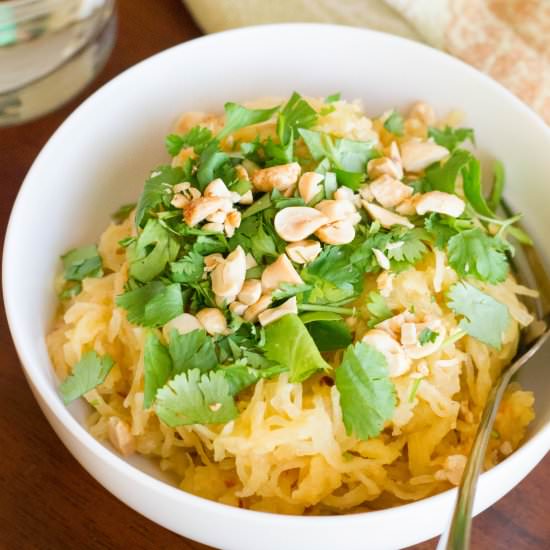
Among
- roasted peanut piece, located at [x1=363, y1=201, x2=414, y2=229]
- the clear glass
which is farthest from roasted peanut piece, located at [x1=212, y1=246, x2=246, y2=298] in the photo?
the clear glass

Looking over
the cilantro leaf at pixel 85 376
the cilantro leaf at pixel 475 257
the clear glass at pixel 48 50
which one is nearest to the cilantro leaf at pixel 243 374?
the cilantro leaf at pixel 85 376

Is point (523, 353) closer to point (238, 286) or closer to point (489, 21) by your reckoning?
point (238, 286)

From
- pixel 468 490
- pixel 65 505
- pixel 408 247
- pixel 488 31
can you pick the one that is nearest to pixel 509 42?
pixel 488 31

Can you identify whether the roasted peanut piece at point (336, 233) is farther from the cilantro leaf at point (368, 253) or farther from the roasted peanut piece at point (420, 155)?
the roasted peanut piece at point (420, 155)

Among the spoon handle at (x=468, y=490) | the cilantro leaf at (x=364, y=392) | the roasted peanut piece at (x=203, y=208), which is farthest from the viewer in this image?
the roasted peanut piece at (x=203, y=208)

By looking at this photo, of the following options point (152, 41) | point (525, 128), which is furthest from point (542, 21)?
point (152, 41)

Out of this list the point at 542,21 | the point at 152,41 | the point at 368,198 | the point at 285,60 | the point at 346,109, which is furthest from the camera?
the point at 152,41

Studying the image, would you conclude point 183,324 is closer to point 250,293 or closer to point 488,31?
point 250,293

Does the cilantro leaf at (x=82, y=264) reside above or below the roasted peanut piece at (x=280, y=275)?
below
